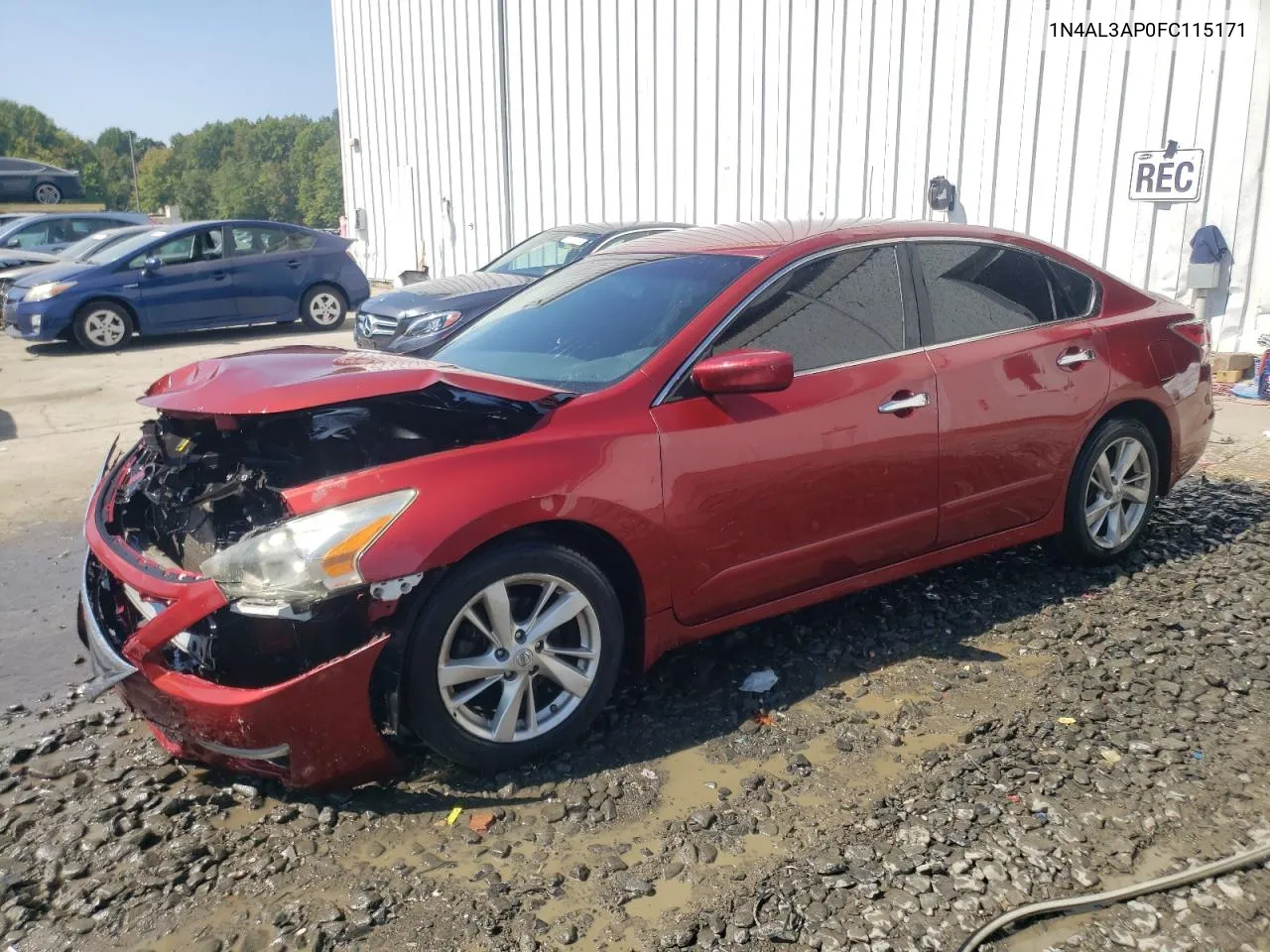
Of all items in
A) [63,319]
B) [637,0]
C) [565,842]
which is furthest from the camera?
[637,0]

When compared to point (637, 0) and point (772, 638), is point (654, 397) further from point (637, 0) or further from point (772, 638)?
point (637, 0)

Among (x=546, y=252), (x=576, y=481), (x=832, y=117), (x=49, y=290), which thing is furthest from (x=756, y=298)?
(x=49, y=290)

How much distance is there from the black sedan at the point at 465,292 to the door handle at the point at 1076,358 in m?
4.74

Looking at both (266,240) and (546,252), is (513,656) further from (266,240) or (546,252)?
(266,240)

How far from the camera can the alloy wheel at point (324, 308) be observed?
14.4m

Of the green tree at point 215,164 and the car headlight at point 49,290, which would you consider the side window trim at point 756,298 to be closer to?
the car headlight at point 49,290

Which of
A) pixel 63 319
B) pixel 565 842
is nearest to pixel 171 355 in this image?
pixel 63 319

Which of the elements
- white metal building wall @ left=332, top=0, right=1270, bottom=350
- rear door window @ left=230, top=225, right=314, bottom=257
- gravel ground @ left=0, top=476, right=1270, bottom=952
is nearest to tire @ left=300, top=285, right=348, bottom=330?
rear door window @ left=230, top=225, right=314, bottom=257

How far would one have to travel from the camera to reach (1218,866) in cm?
273

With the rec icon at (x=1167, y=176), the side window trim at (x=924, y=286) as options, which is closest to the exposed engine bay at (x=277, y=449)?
the side window trim at (x=924, y=286)

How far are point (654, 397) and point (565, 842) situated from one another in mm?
1424

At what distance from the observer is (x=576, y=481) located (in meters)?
3.22

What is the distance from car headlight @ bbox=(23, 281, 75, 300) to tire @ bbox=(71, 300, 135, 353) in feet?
0.96

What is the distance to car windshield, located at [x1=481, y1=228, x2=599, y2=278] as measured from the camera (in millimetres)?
10750
